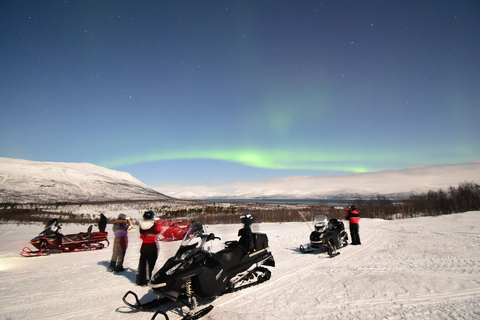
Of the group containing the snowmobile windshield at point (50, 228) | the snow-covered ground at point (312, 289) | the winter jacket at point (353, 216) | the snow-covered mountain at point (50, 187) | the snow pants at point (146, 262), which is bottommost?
the snow-covered ground at point (312, 289)

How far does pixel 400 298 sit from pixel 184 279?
4020mm

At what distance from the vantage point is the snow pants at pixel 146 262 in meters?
5.68

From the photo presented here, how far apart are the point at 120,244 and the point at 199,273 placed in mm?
4591

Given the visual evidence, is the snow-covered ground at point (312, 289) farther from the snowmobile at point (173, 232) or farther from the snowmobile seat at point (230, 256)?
the snowmobile at point (173, 232)

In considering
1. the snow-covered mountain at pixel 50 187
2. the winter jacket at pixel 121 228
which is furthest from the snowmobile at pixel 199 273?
the snow-covered mountain at pixel 50 187

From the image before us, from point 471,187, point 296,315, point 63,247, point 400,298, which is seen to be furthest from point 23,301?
point 471,187

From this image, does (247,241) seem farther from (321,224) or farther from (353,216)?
(353,216)

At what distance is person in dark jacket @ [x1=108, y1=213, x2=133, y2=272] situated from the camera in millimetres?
7172

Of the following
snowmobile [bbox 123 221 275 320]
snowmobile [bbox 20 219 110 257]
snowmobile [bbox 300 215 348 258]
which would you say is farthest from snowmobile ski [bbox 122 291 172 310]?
Result: snowmobile [bbox 20 219 110 257]

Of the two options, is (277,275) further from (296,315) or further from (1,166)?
(1,166)

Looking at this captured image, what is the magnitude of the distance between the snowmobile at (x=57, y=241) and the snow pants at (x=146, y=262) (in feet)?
22.4

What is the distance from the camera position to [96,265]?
796 centimetres

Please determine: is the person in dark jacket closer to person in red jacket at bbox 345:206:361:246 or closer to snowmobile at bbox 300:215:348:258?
snowmobile at bbox 300:215:348:258

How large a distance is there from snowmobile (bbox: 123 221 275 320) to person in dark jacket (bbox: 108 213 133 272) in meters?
2.67
